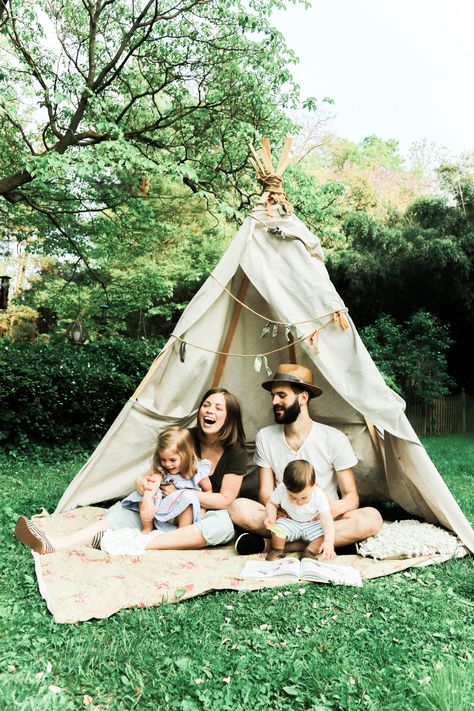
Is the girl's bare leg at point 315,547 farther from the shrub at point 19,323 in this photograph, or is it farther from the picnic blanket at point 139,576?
the shrub at point 19,323

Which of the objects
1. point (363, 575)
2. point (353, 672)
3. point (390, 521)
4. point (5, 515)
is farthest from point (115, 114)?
point (353, 672)

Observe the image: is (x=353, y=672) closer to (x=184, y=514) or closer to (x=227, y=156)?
(x=184, y=514)

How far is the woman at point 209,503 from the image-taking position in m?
3.47

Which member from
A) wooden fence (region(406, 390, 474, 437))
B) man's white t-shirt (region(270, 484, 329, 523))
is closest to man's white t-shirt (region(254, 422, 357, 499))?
man's white t-shirt (region(270, 484, 329, 523))

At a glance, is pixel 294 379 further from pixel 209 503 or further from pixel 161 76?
pixel 161 76

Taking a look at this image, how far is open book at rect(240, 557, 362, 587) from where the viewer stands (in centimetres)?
309

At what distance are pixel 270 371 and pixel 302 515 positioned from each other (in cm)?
109

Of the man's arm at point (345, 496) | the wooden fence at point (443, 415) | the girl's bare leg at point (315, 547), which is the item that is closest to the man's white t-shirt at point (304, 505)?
the girl's bare leg at point (315, 547)

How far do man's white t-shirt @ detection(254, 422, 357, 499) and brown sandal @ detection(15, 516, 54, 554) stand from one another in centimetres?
137

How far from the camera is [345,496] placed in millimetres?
3768

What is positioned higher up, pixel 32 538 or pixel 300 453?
pixel 300 453

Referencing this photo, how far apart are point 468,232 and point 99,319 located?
8862mm

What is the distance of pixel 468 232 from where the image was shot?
11.6 m

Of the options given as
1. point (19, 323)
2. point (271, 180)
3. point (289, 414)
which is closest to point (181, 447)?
point (289, 414)
